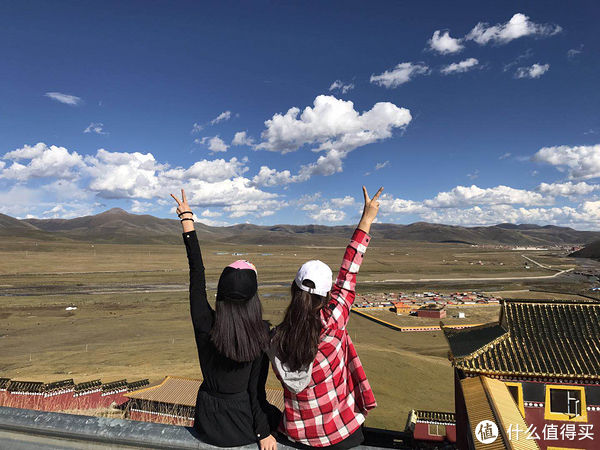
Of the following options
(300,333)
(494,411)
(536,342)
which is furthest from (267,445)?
(536,342)

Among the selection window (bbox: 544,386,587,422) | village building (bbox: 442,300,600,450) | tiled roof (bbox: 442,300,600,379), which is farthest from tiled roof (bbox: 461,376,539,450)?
window (bbox: 544,386,587,422)

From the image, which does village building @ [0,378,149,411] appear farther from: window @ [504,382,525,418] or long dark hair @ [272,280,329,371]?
long dark hair @ [272,280,329,371]

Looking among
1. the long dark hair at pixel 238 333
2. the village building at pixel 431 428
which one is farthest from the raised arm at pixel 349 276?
the village building at pixel 431 428

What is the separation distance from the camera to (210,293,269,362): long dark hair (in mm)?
2732

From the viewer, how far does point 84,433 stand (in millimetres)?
2070

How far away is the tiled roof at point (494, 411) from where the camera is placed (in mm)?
6520

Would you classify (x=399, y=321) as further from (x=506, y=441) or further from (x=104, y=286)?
(x=104, y=286)

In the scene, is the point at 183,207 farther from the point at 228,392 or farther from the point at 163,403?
the point at 163,403

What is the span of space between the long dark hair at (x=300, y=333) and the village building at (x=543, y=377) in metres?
8.51

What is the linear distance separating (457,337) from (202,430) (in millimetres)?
12286

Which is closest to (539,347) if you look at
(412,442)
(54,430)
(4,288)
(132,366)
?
(412,442)

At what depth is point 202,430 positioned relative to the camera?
2.58m

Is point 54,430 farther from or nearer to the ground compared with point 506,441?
farther from the ground

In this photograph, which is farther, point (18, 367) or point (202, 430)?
point (18, 367)
